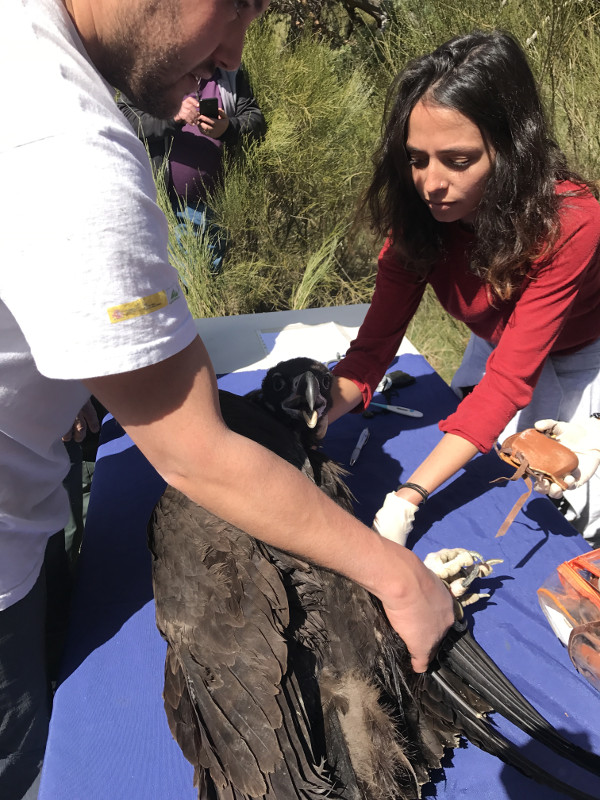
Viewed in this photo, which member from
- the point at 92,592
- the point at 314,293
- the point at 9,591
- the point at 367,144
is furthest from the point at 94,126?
the point at 367,144

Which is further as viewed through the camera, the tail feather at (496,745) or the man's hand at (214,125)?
the man's hand at (214,125)

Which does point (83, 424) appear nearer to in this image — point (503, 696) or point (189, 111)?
point (503, 696)

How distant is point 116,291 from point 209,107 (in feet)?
12.2

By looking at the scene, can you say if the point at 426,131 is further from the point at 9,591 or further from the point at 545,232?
the point at 9,591

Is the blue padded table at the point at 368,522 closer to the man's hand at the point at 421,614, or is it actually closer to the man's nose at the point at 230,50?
the man's hand at the point at 421,614

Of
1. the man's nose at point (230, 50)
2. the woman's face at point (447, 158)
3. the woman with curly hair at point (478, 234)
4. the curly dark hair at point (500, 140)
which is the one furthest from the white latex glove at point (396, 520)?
the man's nose at point (230, 50)

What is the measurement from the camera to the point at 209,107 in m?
3.90

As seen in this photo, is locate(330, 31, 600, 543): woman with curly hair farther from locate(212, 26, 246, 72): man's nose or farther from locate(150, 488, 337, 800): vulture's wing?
locate(212, 26, 246, 72): man's nose

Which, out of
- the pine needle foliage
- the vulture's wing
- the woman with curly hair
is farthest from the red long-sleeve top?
the pine needle foliage

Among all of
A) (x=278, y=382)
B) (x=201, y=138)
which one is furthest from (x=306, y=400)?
(x=201, y=138)

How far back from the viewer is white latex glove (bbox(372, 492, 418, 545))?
1.89 m

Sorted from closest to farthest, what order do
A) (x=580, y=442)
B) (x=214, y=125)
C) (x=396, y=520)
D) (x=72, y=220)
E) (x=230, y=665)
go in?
(x=72, y=220) → (x=230, y=665) → (x=396, y=520) → (x=580, y=442) → (x=214, y=125)

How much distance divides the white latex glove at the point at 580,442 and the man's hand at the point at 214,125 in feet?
11.1

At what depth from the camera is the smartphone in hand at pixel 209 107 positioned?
387 cm
